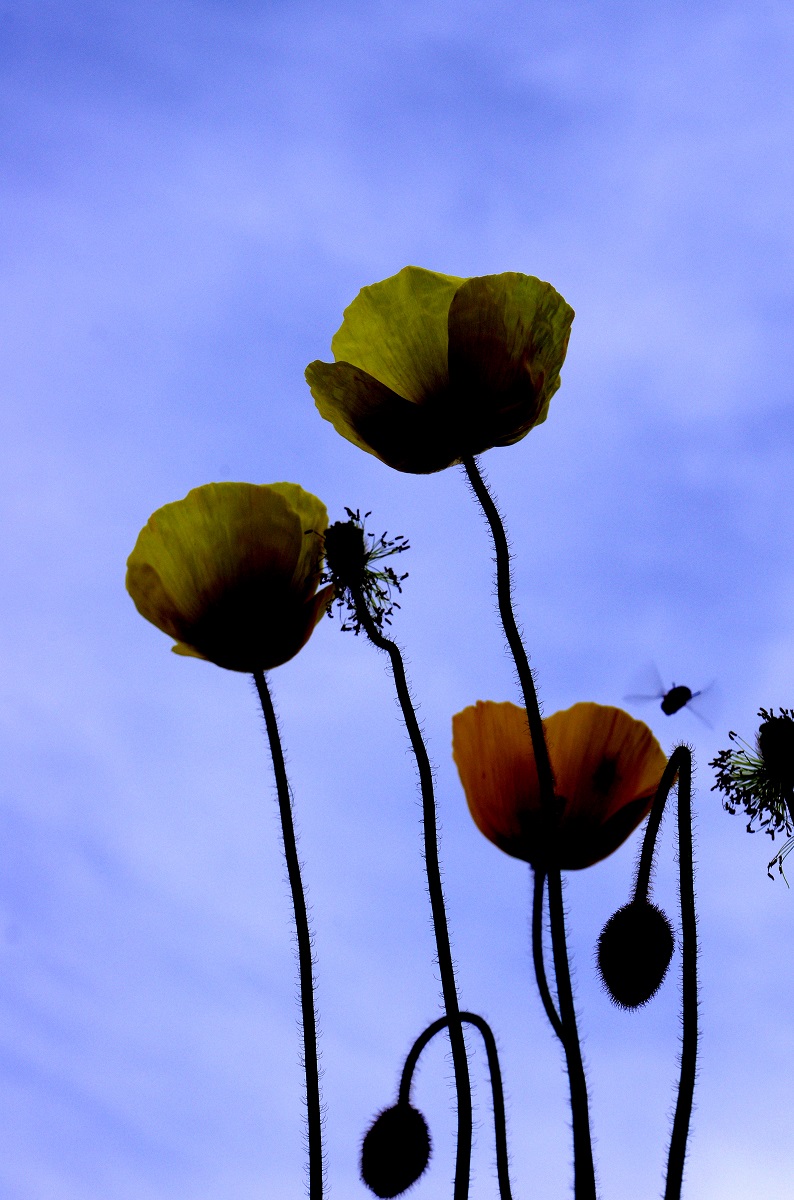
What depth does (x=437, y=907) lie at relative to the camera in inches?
47.5

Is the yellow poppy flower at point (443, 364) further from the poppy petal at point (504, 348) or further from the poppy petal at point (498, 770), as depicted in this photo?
the poppy petal at point (498, 770)

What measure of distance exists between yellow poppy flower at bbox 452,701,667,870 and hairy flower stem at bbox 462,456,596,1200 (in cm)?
37

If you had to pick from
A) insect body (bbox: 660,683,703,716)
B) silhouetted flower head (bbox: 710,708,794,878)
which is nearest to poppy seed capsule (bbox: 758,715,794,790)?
silhouetted flower head (bbox: 710,708,794,878)

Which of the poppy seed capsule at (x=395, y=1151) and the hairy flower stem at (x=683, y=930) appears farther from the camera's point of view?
the poppy seed capsule at (x=395, y=1151)

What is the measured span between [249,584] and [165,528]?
0.42ft

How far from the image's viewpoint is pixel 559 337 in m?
1.34

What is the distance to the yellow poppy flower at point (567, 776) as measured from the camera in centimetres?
152

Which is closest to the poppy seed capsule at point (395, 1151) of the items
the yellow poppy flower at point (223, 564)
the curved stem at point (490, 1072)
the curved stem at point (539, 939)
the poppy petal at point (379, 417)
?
the curved stem at point (490, 1072)

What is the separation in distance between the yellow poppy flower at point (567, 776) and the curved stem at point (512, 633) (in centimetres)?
→ 34

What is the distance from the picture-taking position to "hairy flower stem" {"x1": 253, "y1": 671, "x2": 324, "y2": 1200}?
3.87 feet

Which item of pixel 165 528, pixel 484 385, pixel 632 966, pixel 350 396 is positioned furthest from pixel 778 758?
pixel 165 528

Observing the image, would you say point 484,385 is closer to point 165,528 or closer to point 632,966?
point 165,528

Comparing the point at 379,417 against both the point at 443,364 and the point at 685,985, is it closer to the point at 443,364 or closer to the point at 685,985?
the point at 443,364

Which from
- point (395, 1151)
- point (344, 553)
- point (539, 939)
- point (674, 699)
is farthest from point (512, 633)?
point (674, 699)
